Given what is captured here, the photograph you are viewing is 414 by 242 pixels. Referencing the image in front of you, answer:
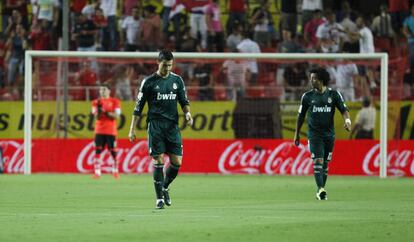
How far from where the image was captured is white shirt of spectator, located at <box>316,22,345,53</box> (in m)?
32.4

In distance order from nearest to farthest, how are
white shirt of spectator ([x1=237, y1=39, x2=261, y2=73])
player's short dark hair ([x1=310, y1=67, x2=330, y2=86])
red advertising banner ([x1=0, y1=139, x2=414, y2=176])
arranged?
player's short dark hair ([x1=310, y1=67, x2=330, y2=86]) → red advertising banner ([x1=0, y1=139, x2=414, y2=176]) → white shirt of spectator ([x1=237, y1=39, x2=261, y2=73])

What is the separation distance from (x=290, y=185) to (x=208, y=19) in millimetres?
9899

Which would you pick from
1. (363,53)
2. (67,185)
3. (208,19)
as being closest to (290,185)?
(67,185)

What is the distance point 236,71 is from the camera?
31031mm

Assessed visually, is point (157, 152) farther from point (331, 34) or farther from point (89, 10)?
point (89, 10)

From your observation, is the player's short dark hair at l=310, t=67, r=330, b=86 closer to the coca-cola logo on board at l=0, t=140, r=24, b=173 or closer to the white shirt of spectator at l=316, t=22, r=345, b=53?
the coca-cola logo on board at l=0, t=140, r=24, b=173

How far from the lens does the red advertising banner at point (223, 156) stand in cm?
2975

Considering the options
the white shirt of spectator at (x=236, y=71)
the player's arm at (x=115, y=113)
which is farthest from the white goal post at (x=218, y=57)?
the player's arm at (x=115, y=113)

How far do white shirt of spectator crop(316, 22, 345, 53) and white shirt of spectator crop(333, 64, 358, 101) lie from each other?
1.78 metres

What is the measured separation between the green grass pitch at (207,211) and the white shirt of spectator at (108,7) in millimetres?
7984

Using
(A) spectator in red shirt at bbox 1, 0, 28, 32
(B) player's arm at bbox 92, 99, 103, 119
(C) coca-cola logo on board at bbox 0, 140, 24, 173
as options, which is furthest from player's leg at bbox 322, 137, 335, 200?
(A) spectator in red shirt at bbox 1, 0, 28, 32

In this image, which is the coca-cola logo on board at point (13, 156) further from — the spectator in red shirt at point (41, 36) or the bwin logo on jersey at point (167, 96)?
the bwin logo on jersey at point (167, 96)

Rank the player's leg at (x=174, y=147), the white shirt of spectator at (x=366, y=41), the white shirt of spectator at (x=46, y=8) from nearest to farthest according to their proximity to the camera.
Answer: the player's leg at (x=174, y=147) < the white shirt of spectator at (x=366, y=41) < the white shirt of spectator at (x=46, y=8)

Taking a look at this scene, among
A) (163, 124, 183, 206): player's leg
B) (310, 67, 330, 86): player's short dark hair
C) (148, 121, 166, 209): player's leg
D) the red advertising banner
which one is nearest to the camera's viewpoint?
(148, 121, 166, 209): player's leg
